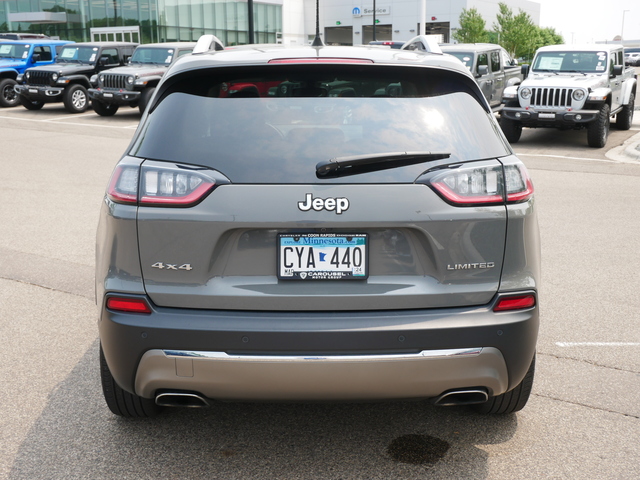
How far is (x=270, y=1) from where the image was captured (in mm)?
60219

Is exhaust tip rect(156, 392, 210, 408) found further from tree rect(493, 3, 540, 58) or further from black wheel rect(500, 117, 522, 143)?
tree rect(493, 3, 540, 58)

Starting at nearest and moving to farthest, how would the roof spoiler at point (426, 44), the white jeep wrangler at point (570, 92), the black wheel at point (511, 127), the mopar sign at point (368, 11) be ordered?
the roof spoiler at point (426, 44), the white jeep wrangler at point (570, 92), the black wheel at point (511, 127), the mopar sign at point (368, 11)

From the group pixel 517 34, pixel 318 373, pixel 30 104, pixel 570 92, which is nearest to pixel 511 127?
pixel 570 92

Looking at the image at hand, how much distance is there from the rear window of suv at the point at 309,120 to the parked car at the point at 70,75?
21.0 metres

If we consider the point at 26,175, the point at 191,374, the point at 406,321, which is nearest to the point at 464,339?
the point at 406,321

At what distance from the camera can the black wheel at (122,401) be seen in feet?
10.6

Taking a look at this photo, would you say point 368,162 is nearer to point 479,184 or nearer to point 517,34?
point 479,184

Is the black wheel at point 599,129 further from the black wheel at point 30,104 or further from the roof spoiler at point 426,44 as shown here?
the black wheel at point 30,104

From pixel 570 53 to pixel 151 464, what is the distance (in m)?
15.4

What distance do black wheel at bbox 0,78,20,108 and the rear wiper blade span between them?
24135mm

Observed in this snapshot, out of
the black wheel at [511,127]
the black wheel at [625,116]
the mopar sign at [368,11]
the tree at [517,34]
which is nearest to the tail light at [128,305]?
the black wheel at [511,127]

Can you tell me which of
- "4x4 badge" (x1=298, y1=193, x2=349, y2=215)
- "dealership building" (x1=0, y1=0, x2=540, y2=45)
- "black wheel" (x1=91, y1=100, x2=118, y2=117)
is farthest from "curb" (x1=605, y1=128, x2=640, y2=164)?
"dealership building" (x1=0, y1=0, x2=540, y2=45)

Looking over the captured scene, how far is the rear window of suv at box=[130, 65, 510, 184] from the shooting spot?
2.72m

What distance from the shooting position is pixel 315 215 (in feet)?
8.65
